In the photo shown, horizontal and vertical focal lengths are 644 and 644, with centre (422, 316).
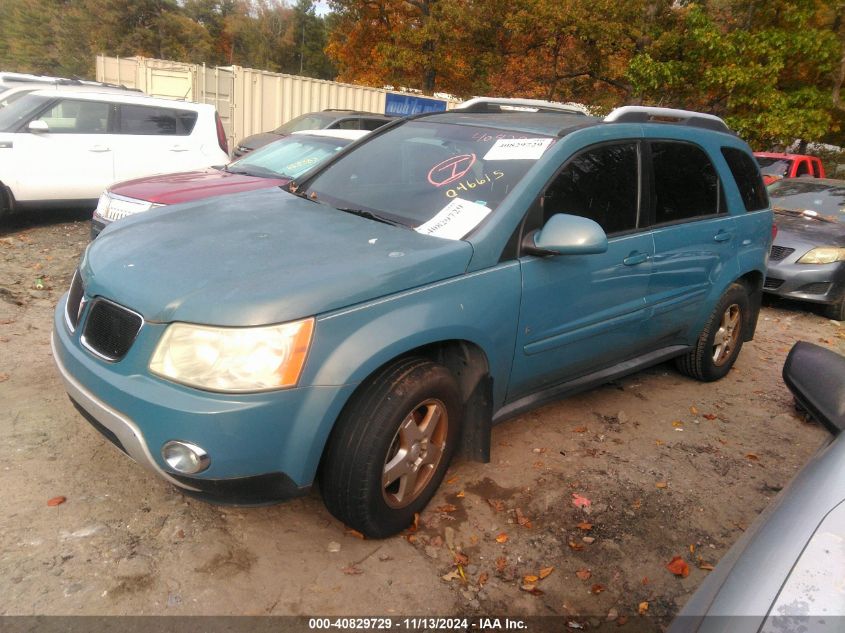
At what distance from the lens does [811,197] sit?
8.79 meters

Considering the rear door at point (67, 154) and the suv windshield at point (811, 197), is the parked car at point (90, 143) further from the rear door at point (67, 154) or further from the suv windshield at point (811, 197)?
the suv windshield at point (811, 197)

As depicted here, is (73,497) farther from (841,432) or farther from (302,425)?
(841,432)

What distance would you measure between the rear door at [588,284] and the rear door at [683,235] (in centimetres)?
16

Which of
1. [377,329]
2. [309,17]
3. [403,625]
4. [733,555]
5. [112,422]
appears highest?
[309,17]

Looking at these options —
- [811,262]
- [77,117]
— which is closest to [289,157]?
[77,117]

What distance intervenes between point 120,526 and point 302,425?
107cm

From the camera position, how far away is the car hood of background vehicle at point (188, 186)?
18.4 feet

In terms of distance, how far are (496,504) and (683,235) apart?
6.71 ft

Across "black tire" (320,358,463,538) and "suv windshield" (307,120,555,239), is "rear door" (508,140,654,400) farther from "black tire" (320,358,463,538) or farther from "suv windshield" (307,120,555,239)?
"black tire" (320,358,463,538)

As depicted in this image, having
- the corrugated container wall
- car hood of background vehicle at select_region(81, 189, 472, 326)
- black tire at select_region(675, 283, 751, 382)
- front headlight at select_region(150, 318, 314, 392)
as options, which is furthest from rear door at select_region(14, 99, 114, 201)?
the corrugated container wall

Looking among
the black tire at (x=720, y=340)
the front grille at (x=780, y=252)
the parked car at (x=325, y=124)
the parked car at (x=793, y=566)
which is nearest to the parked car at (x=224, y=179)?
the black tire at (x=720, y=340)

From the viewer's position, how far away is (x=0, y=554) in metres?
2.50

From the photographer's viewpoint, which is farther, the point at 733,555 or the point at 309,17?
the point at 309,17

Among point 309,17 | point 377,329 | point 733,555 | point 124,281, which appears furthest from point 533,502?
point 309,17
